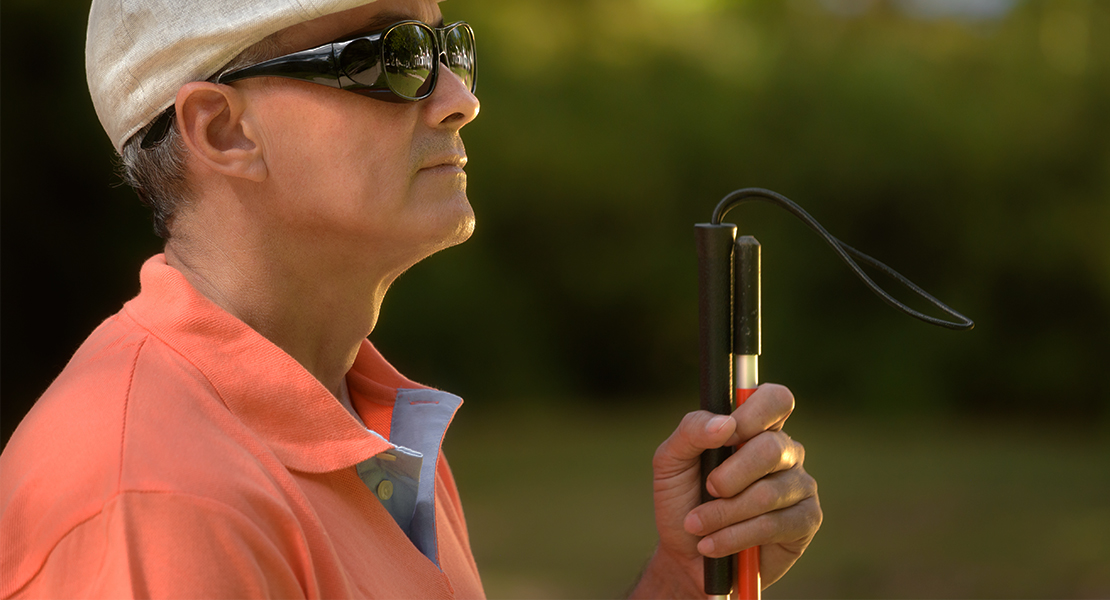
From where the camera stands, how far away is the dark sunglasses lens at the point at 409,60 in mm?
1345

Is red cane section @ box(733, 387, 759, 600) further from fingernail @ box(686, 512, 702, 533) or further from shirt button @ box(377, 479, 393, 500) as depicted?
shirt button @ box(377, 479, 393, 500)

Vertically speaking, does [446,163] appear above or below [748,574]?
above

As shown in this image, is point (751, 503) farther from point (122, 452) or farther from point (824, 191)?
point (824, 191)

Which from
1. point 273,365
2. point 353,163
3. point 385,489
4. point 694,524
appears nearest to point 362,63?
point 353,163

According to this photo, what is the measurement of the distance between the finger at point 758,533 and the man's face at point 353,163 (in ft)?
1.95

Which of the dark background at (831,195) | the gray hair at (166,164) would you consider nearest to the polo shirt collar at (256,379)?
the gray hair at (166,164)

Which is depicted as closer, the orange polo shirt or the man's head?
the orange polo shirt

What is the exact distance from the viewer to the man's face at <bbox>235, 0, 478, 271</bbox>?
4.33ft

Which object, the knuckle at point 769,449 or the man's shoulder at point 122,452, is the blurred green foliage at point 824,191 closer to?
the knuckle at point 769,449

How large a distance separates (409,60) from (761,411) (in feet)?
2.31

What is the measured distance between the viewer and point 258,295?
53.3 inches

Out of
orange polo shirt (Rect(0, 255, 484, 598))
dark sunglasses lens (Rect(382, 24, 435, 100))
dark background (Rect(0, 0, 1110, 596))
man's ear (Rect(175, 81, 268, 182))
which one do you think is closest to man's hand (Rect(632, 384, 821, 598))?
orange polo shirt (Rect(0, 255, 484, 598))

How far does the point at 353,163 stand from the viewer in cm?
134

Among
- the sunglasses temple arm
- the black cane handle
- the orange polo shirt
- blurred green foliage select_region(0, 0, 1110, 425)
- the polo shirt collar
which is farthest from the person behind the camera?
blurred green foliage select_region(0, 0, 1110, 425)
